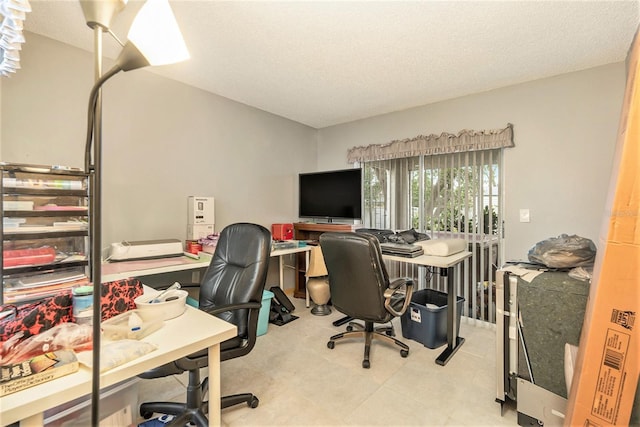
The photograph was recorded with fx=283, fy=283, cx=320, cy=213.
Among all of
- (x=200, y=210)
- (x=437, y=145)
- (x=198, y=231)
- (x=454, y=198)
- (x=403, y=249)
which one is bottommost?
(x=403, y=249)

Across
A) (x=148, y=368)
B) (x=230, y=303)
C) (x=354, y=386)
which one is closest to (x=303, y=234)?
(x=354, y=386)

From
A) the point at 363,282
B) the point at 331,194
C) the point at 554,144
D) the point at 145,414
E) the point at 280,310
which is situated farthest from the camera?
the point at 331,194

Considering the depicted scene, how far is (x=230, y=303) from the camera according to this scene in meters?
1.58

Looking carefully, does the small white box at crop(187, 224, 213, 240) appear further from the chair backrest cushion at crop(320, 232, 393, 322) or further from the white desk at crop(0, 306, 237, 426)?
the white desk at crop(0, 306, 237, 426)

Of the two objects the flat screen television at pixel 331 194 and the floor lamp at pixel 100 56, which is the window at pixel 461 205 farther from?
the floor lamp at pixel 100 56

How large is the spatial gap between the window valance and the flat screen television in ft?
1.48

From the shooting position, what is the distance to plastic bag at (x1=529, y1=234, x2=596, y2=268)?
1.56 metres

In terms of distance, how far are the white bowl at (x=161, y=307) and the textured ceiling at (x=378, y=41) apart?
1704mm

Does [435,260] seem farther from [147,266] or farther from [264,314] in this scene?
[147,266]

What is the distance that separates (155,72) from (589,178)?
157 inches

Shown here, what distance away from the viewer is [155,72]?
2615 millimetres

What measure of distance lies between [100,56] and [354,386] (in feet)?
Result: 6.83

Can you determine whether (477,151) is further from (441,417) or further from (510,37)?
(441,417)

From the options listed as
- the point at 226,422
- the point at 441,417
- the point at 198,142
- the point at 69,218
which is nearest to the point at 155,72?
the point at 198,142
